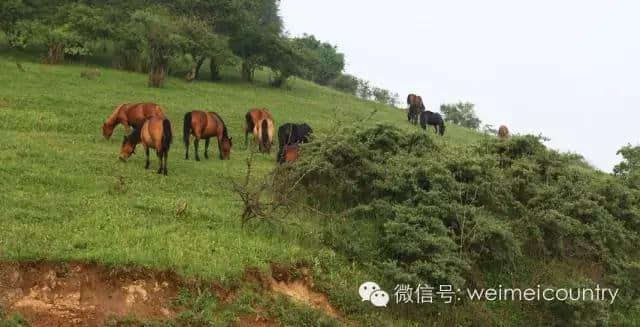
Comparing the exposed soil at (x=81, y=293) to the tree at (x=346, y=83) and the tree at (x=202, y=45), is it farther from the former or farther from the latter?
the tree at (x=346, y=83)

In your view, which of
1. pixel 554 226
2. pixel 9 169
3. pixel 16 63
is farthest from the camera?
pixel 16 63

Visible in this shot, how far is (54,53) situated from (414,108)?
61.5 feet

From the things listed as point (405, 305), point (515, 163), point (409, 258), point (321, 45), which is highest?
point (321, 45)

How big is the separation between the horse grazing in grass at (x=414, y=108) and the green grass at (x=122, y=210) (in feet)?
47.1

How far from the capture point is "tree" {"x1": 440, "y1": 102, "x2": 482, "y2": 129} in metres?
62.6

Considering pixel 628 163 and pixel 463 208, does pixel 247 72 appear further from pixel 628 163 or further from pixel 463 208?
pixel 463 208

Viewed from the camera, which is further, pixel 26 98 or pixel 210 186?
pixel 26 98

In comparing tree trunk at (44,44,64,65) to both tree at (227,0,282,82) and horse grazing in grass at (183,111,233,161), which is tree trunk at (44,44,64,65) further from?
horse grazing in grass at (183,111,233,161)

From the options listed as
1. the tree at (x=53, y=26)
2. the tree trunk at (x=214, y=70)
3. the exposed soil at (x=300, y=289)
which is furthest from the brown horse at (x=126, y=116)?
the tree trunk at (x=214, y=70)

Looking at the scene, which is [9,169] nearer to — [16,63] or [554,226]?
[554,226]

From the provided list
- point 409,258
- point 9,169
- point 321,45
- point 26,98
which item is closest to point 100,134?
point 26,98

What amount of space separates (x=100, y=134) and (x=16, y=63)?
982 cm

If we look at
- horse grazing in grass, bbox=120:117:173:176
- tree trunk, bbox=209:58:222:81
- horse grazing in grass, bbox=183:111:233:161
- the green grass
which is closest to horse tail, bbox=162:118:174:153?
horse grazing in grass, bbox=120:117:173:176

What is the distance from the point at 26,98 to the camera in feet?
60.5
